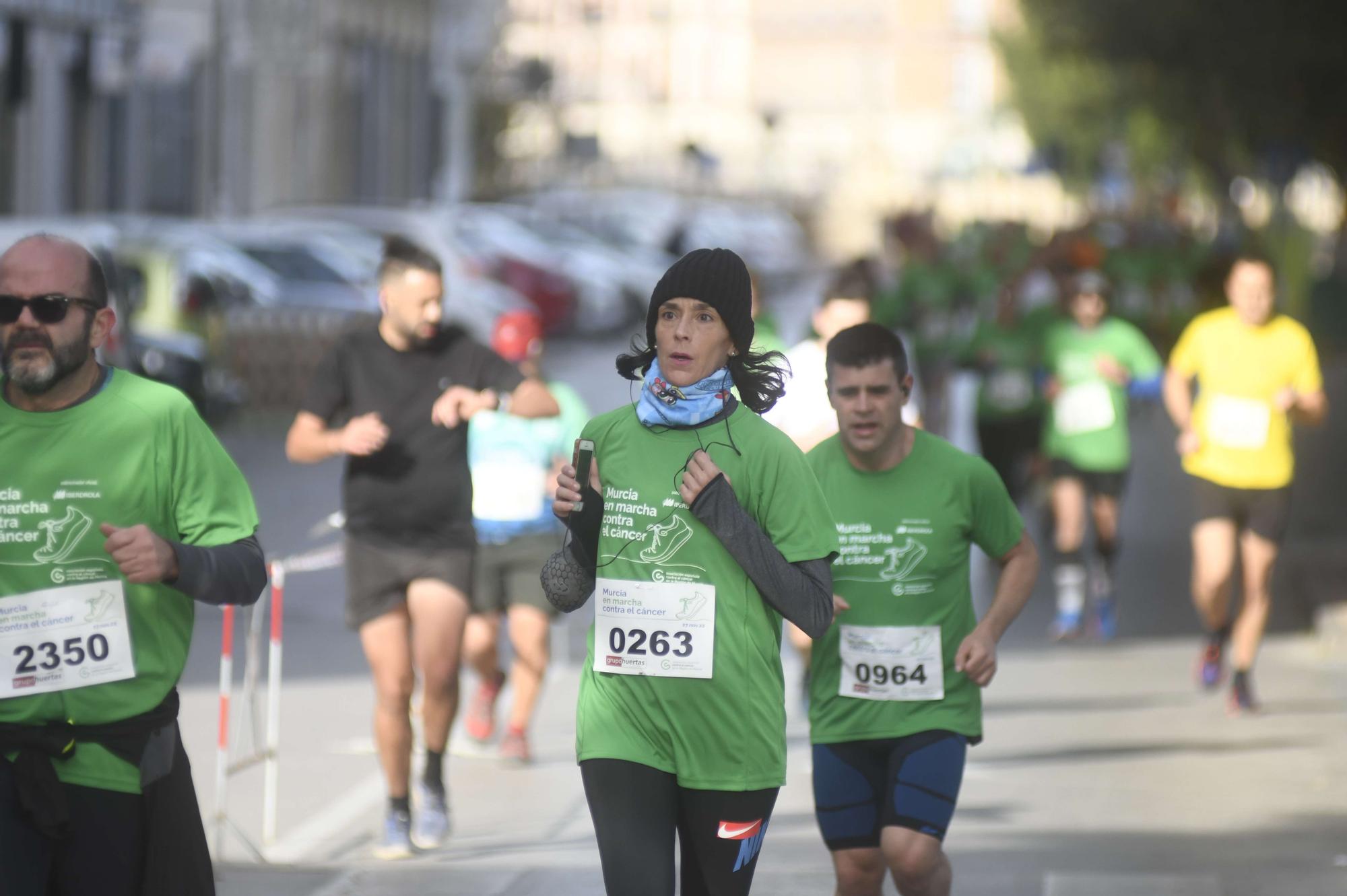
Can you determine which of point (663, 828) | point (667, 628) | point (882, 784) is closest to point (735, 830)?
point (663, 828)

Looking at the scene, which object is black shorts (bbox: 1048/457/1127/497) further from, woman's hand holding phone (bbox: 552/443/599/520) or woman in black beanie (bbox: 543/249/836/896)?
woman's hand holding phone (bbox: 552/443/599/520)

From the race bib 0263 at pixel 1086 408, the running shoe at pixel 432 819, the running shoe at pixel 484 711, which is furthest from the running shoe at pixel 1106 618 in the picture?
the running shoe at pixel 432 819

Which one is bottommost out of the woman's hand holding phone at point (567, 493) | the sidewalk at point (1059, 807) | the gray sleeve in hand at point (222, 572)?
the sidewalk at point (1059, 807)

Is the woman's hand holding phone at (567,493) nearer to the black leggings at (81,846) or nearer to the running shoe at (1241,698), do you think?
the black leggings at (81,846)

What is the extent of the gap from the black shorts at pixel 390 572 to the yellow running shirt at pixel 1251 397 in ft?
13.1

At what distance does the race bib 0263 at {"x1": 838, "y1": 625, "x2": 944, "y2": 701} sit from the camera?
18.6ft

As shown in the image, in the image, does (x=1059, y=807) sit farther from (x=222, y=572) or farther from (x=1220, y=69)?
(x=1220, y=69)

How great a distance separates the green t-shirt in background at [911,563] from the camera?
18.7 feet

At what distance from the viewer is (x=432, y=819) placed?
25.6 ft

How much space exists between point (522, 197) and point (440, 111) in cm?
273

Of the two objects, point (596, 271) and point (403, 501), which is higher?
point (596, 271)

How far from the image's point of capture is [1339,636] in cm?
1209

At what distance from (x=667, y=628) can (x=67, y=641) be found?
3.64 feet

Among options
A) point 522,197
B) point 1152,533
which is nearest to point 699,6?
point 522,197
